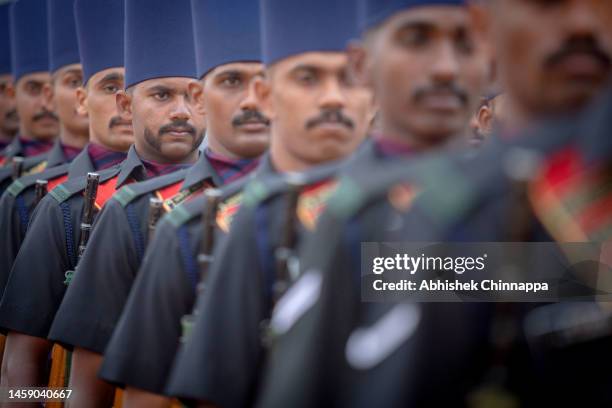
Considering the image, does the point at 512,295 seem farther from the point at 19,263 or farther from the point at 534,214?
the point at 19,263

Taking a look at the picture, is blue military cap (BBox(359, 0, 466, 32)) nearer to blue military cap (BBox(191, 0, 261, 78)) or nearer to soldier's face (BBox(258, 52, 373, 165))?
soldier's face (BBox(258, 52, 373, 165))

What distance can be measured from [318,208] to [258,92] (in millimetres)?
1302

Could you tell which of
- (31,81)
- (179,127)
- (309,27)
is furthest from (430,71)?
(31,81)

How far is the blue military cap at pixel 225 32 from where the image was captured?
5.02 meters

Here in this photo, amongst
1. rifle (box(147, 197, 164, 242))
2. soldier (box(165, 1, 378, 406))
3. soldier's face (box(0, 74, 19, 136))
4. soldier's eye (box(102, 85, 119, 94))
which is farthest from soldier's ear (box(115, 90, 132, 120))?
soldier's face (box(0, 74, 19, 136))

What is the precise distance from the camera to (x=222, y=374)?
10.5 feet

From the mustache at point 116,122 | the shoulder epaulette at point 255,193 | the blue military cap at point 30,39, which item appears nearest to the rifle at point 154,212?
the shoulder epaulette at point 255,193

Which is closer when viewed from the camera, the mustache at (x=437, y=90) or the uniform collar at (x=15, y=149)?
the mustache at (x=437, y=90)

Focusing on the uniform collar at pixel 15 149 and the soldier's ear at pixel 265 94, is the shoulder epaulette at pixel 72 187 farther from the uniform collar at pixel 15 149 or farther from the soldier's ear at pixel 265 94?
the uniform collar at pixel 15 149

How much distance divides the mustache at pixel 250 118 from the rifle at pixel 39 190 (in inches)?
82.3

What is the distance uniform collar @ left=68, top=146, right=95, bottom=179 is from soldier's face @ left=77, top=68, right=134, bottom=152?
0.39ft

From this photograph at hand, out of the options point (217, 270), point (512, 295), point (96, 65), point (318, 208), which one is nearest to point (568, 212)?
point (512, 295)

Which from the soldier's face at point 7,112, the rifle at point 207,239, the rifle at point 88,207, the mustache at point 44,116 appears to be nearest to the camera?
the rifle at point 207,239

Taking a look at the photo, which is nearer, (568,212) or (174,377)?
(568,212)
